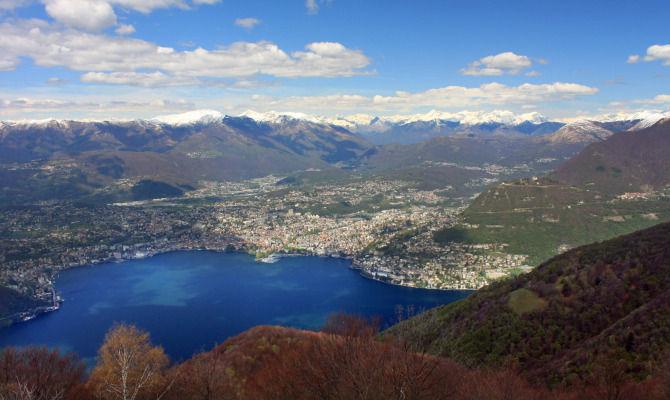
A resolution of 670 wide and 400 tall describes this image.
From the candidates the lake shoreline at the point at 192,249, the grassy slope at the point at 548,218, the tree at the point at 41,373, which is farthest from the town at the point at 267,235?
the tree at the point at 41,373

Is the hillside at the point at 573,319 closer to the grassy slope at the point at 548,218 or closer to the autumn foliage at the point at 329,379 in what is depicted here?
the autumn foliage at the point at 329,379

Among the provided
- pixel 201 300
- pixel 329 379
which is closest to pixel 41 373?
pixel 329 379

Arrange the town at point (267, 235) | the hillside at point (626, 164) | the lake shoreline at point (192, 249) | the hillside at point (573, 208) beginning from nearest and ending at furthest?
the lake shoreline at point (192, 249) → the town at point (267, 235) → the hillside at point (573, 208) → the hillside at point (626, 164)

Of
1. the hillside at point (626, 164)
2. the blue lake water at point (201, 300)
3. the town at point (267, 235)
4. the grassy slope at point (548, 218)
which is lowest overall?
the blue lake water at point (201, 300)

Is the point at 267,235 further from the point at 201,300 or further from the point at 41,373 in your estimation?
the point at 41,373

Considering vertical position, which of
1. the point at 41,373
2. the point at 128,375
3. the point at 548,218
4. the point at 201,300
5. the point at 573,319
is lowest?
the point at 201,300

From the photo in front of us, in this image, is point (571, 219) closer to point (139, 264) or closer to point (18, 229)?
point (139, 264)

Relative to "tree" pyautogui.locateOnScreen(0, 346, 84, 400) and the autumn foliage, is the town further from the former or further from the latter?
"tree" pyautogui.locateOnScreen(0, 346, 84, 400)
